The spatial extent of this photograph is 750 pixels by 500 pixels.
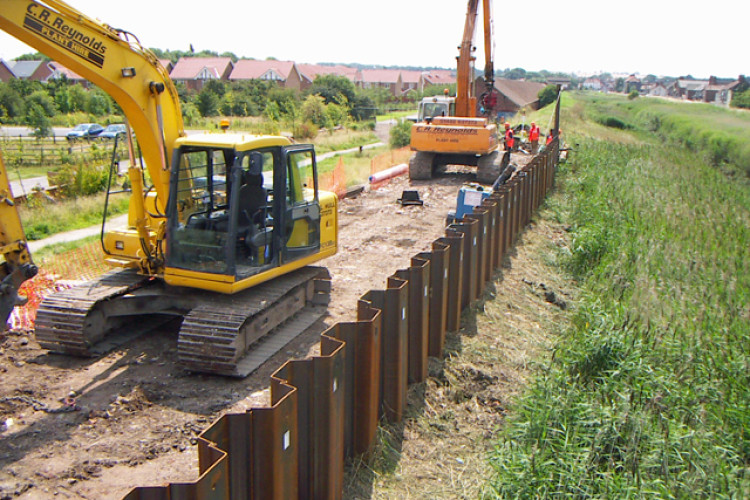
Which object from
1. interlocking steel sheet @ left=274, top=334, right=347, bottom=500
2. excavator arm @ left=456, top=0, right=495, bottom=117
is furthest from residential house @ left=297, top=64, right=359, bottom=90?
interlocking steel sheet @ left=274, top=334, right=347, bottom=500

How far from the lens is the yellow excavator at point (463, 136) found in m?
18.8

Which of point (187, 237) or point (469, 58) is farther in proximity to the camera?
point (469, 58)

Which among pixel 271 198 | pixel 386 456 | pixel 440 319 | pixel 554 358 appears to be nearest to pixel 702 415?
pixel 554 358

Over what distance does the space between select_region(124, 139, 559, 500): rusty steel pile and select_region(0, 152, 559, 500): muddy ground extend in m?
0.35

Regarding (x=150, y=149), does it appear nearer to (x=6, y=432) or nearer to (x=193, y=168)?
(x=193, y=168)

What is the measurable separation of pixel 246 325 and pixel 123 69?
2966mm

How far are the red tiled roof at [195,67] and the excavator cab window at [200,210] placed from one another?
83.3 meters

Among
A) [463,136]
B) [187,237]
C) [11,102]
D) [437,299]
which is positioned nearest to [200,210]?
[187,237]

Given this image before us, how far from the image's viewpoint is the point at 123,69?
669 centimetres

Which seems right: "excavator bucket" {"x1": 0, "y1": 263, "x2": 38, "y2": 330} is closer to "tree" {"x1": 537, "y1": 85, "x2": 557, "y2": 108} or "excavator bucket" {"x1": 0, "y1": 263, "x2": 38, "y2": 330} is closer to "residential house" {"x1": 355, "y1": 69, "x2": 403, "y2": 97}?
"tree" {"x1": 537, "y1": 85, "x2": 557, "y2": 108}

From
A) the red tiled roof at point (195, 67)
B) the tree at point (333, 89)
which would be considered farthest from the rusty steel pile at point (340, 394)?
the red tiled roof at point (195, 67)

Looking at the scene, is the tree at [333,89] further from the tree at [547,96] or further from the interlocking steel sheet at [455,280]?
the interlocking steel sheet at [455,280]

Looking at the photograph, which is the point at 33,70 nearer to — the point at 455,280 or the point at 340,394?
the point at 455,280

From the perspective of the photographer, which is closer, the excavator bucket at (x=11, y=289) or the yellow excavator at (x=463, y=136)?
the excavator bucket at (x=11, y=289)
